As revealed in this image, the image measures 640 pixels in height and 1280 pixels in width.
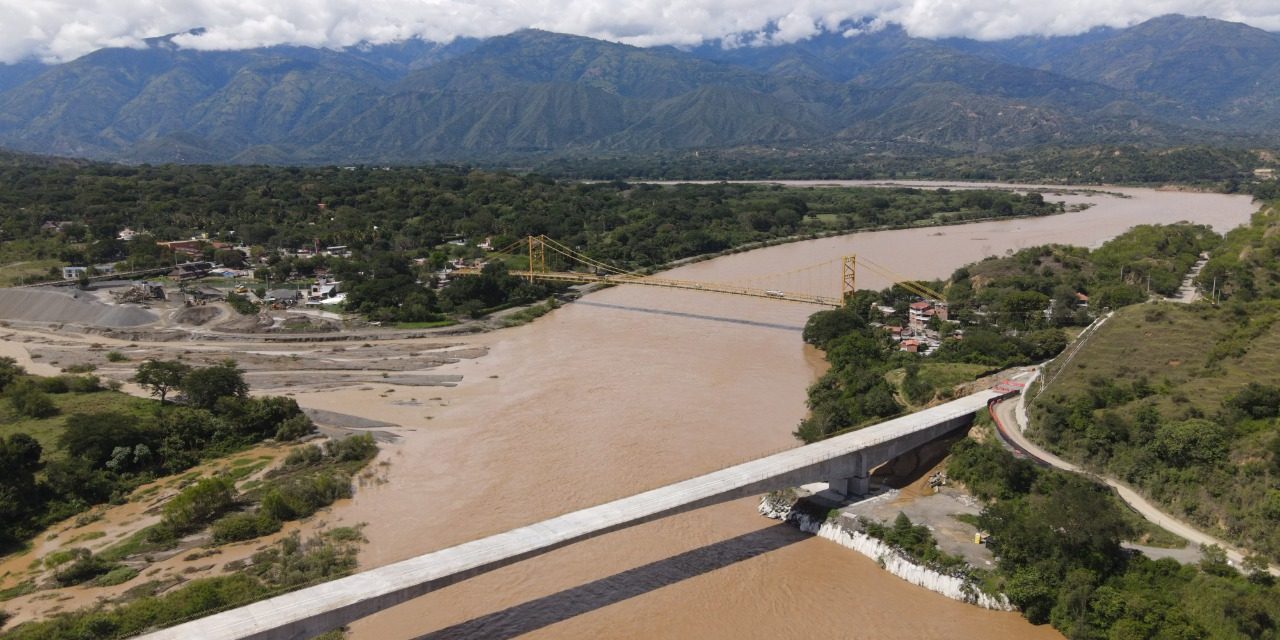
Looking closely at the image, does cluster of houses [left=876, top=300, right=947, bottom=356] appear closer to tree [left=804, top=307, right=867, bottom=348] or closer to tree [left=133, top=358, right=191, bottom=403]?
tree [left=804, top=307, right=867, bottom=348]

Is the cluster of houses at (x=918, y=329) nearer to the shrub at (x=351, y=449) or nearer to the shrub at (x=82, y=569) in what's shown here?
the shrub at (x=351, y=449)

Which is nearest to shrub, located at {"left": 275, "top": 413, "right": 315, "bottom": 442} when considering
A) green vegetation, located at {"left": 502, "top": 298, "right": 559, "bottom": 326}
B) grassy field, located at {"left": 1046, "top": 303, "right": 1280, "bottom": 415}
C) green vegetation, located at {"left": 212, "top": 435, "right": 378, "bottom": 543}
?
green vegetation, located at {"left": 212, "top": 435, "right": 378, "bottom": 543}

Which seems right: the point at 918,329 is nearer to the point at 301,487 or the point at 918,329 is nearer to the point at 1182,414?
the point at 1182,414

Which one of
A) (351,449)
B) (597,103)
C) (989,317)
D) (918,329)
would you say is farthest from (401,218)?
(597,103)

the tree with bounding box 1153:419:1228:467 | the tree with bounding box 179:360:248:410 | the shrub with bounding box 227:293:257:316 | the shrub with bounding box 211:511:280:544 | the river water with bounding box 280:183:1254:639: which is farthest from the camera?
the shrub with bounding box 227:293:257:316

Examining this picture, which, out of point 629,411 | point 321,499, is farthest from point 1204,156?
point 321,499

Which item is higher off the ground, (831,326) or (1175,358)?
(1175,358)
